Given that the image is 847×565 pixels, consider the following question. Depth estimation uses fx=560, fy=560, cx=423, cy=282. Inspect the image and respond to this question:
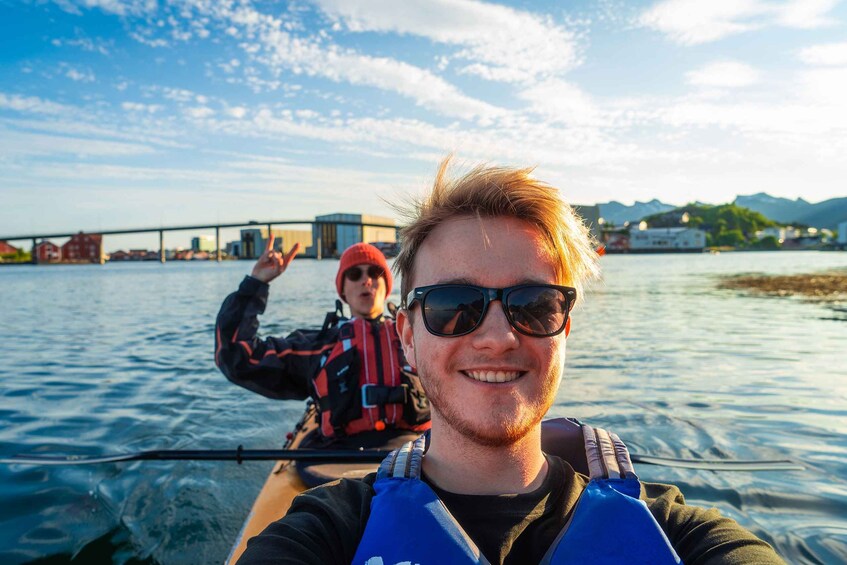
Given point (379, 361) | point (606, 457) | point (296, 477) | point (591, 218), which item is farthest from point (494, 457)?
point (379, 361)

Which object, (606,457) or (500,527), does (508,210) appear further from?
(500,527)

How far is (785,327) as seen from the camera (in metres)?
15.4

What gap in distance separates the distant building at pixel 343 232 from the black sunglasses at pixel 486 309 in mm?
75751

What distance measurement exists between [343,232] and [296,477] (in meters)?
92.0

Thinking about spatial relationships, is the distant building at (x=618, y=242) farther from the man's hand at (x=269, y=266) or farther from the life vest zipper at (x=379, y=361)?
the life vest zipper at (x=379, y=361)

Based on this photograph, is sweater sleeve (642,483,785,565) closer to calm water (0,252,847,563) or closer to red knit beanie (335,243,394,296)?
calm water (0,252,847,563)

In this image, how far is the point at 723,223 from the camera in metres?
138

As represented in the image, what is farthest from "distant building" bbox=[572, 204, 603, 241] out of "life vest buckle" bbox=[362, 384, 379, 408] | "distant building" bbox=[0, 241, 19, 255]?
"distant building" bbox=[0, 241, 19, 255]

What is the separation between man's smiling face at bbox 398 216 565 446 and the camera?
1.73 metres

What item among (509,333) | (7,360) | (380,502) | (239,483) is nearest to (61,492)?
(239,483)

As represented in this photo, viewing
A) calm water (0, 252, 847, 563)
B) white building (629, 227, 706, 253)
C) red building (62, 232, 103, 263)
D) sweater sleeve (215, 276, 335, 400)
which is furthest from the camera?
white building (629, 227, 706, 253)

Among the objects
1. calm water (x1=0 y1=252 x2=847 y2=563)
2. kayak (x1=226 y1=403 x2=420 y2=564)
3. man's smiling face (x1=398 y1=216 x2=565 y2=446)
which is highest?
man's smiling face (x1=398 y1=216 x2=565 y2=446)

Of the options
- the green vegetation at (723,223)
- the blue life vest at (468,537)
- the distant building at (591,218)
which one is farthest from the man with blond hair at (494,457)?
the green vegetation at (723,223)

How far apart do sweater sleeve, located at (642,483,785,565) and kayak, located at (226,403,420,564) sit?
1.80 metres
